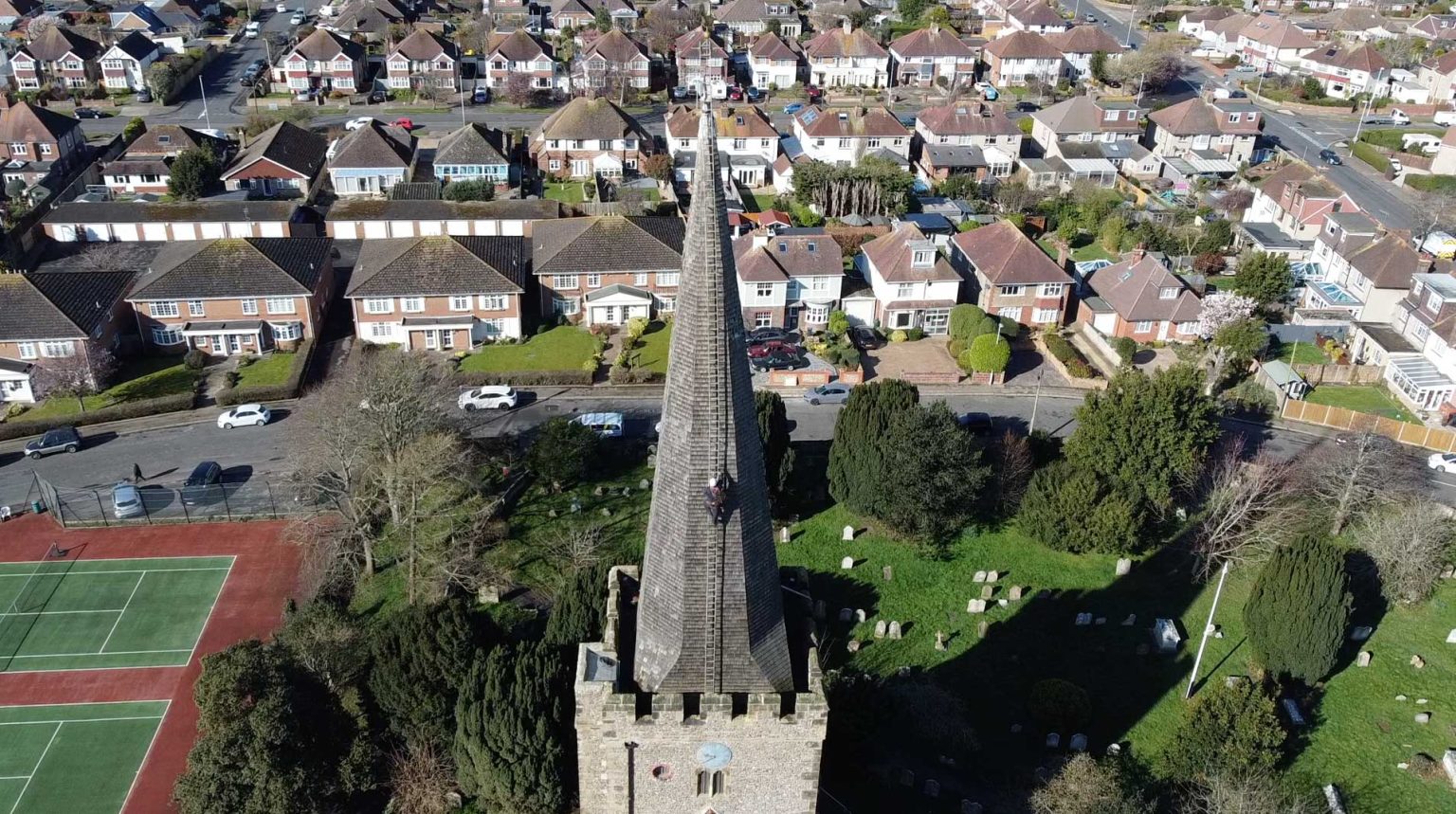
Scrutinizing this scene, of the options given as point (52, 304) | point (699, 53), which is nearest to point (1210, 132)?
point (699, 53)

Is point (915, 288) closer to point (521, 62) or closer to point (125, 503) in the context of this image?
point (125, 503)

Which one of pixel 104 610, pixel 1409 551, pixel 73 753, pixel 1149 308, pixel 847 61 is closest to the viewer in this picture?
pixel 73 753

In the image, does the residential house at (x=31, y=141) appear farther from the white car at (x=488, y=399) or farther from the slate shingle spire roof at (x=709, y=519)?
the slate shingle spire roof at (x=709, y=519)

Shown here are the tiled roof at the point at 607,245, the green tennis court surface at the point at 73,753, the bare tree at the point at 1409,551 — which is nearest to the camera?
the green tennis court surface at the point at 73,753

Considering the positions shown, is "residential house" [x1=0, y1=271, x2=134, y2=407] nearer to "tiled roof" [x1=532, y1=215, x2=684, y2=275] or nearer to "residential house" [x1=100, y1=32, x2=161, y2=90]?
"tiled roof" [x1=532, y1=215, x2=684, y2=275]

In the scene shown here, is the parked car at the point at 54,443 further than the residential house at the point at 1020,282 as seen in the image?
No

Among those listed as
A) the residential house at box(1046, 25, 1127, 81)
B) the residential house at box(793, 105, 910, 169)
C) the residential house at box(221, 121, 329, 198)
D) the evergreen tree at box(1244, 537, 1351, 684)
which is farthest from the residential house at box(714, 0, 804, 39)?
the evergreen tree at box(1244, 537, 1351, 684)

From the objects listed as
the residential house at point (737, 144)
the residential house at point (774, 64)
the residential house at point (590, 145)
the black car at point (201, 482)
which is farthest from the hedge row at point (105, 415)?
the residential house at point (774, 64)
